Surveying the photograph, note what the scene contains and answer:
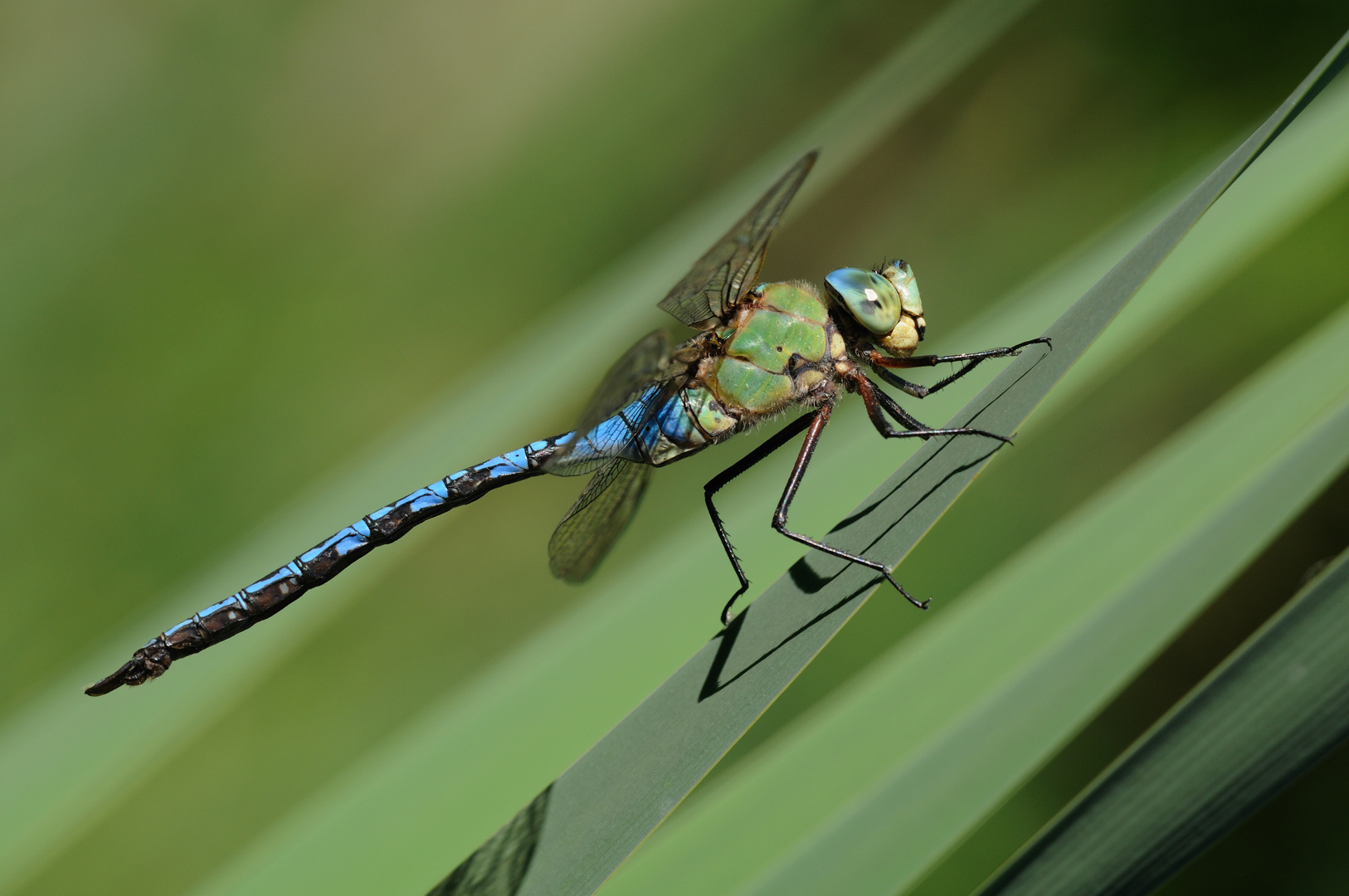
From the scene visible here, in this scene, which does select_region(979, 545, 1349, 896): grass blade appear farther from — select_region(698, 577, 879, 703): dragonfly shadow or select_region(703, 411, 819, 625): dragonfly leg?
select_region(703, 411, 819, 625): dragonfly leg

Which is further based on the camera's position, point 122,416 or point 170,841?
point 122,416

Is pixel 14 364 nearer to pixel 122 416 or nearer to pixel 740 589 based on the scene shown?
pixel 122 416

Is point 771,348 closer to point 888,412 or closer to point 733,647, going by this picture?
point 888,412

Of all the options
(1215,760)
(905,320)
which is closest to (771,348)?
(905,320)

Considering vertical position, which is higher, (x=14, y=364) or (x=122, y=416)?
(x=14, y=364)

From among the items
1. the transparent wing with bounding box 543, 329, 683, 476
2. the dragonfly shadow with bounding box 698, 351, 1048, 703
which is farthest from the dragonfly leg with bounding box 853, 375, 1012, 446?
the transparent wing with bounding box 543, 329, 683, 476

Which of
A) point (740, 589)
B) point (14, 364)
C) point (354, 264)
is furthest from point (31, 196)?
point (740, 589)
